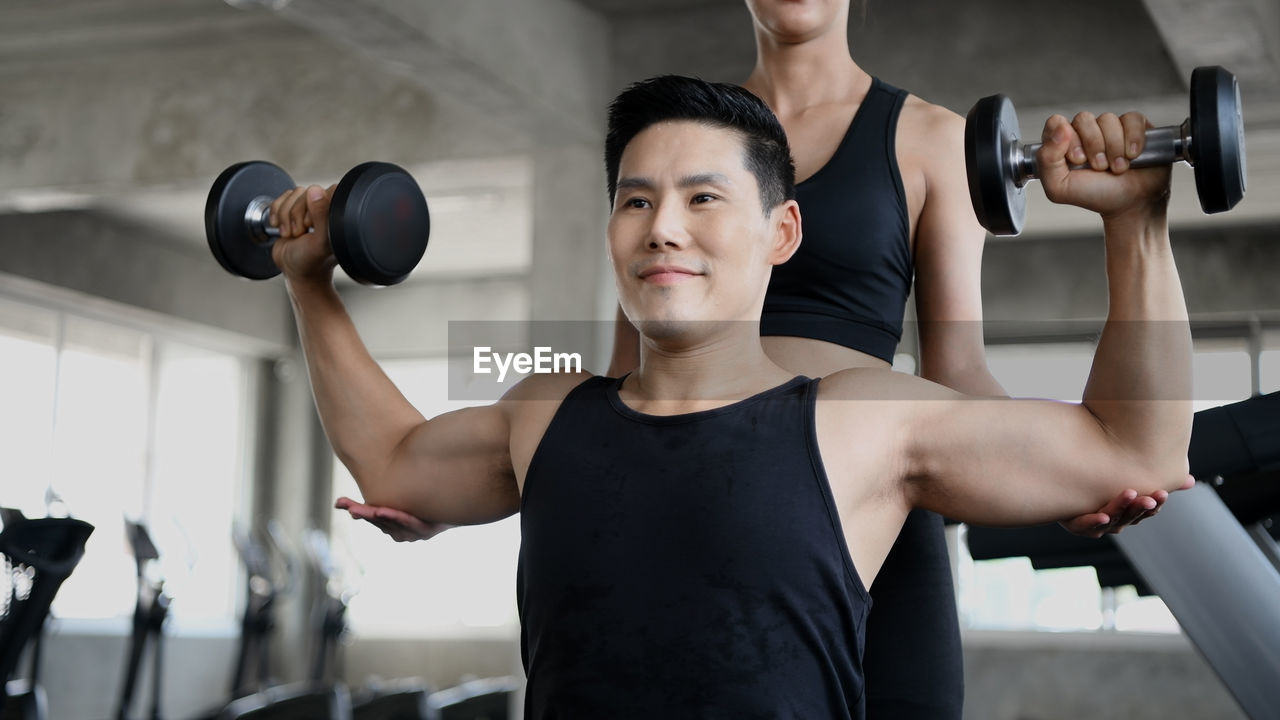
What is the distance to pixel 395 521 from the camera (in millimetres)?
1394

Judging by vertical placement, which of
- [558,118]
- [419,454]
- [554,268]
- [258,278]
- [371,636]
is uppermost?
[558,118]

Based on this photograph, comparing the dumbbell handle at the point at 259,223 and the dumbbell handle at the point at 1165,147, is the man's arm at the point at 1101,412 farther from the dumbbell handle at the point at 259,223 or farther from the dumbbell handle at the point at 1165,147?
the dumbbell handle at the point at 259,223

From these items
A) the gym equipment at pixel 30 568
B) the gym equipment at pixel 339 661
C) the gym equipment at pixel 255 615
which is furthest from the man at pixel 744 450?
the gym equipment at pixel 255 615

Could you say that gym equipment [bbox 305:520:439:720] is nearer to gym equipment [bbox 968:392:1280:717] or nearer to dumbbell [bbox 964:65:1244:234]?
gym equipment [bbox 968:392:1280:717]

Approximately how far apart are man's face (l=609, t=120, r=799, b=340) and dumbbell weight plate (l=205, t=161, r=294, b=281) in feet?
1.55

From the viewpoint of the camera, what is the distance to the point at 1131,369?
1.10m

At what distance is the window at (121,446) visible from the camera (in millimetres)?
7746

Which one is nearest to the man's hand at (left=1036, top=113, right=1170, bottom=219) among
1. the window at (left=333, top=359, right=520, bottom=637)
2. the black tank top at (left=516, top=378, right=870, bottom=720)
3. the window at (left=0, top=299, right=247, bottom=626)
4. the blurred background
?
the black tank top at (left=516, top=378, right=870, bottom=720)

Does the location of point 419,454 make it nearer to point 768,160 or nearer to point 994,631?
point 768,160

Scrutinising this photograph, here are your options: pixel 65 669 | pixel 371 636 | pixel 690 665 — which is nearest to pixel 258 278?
pixel 690 665

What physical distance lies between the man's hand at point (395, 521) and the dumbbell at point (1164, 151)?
64cm

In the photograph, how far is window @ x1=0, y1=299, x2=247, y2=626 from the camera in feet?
25.4

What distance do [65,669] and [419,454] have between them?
6.74m

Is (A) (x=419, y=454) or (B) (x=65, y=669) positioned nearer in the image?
(A) (x=419, y=454)
